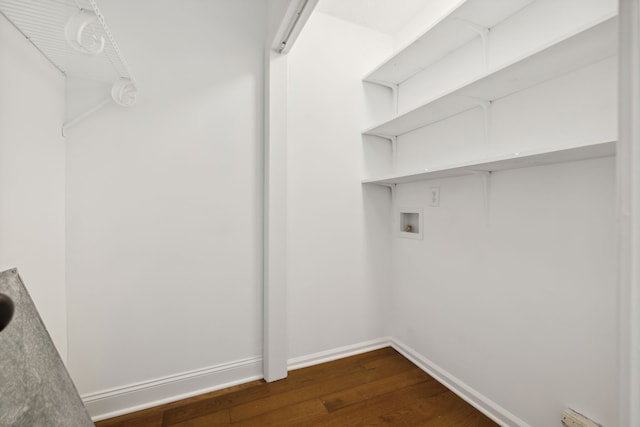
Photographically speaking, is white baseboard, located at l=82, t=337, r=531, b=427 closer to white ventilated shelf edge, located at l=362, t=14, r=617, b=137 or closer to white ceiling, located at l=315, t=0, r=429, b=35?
white ventilated shelf edge, located at l=362, t=14, r=617, b=137

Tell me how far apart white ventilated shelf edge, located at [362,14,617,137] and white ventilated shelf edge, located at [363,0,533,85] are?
1.34 feet

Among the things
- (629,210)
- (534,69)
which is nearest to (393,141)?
(534,69)

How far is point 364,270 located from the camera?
86.8 inches

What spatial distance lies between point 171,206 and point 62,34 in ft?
2.87

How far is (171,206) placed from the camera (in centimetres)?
162

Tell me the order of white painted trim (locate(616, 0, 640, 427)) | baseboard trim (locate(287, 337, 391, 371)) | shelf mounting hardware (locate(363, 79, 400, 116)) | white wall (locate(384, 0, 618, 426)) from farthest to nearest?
shelf mounting hardware (locate(363, 79, 400, 116)), baseboard trim (locate(287, 337, 391, 371)), white wall (locate(384, 0, 618, 426)), white painted trim (locate(616, 0, 640, 427))

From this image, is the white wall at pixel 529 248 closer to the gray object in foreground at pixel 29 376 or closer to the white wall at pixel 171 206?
the white wall at pixel 171 206

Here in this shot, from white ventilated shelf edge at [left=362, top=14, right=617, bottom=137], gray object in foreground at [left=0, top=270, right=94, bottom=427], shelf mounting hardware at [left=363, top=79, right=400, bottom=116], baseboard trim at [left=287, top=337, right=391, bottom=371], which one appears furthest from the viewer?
shelf mounting hardware at [left=363, top=79, right=400, bottom=116]

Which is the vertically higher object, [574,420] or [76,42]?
[76,42]

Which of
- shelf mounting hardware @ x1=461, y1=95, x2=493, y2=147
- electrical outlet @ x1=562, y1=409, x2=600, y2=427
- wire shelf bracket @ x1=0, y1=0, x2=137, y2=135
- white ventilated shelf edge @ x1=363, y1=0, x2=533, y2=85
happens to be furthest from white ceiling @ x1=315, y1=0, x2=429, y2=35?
electrical outlet @ x1=562, y1=409, x2=600, y2=427

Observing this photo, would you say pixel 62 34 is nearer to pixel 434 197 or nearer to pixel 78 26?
pixel 78 26

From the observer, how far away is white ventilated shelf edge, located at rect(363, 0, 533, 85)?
→ 1.37 m

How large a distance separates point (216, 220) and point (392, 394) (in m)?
1.54

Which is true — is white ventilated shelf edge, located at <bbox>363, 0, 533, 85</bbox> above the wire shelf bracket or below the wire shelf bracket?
above
